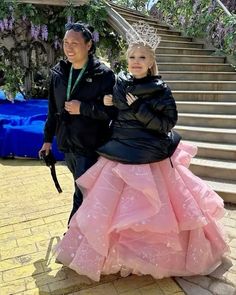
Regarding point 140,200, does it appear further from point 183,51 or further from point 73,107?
point 183,51

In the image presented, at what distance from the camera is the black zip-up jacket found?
7.80 ft

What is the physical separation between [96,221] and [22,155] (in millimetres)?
3303

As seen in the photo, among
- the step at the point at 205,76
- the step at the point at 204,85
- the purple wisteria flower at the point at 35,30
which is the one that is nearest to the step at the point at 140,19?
the purple wisteria flower at the point at 35,30

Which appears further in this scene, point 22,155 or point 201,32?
point 201,32

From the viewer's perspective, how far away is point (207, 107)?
5.21 meters

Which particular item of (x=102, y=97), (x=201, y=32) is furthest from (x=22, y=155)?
(x=201, y=32)

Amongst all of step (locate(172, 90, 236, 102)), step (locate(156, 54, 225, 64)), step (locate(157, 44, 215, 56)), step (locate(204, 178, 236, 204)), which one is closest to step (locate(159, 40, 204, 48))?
step (locate(157, 44, 215, 56))

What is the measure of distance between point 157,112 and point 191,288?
1179mm

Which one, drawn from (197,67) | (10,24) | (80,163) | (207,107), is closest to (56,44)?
(10,24)

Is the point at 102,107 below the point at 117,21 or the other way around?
below

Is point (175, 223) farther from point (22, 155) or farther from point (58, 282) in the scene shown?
point (22, 155)

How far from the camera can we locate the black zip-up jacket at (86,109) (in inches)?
93.6

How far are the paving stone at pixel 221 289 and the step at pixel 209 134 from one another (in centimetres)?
250

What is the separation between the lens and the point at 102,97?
2.40m
